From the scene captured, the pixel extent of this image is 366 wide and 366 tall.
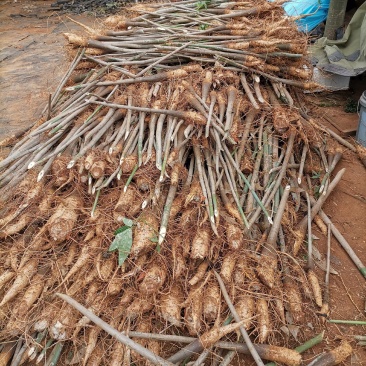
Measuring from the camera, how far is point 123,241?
2242mm

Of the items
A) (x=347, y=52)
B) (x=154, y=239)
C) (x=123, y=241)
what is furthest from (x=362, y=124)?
(x=123, y=241)

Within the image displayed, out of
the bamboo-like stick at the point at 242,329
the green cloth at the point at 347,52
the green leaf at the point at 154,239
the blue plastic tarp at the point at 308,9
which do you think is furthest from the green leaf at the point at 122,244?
the blue plastic tarp at the point at 308,9

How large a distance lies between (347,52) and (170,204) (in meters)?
3.72

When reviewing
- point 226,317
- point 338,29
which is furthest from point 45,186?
point 338,29

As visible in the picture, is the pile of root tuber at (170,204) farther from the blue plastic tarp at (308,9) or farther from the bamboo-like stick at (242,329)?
the blue plastic tarp at (308,9)

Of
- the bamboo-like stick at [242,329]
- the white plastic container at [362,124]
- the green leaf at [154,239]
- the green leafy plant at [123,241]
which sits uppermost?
the green leafy plant at [123,241]

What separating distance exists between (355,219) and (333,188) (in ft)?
0.99

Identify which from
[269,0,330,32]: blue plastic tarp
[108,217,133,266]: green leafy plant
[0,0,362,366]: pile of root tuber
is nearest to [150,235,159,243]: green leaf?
[0,0,362,366]: pile of root tuber

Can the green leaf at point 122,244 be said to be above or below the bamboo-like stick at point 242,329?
above

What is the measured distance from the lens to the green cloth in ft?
15.1

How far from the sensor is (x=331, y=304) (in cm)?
241

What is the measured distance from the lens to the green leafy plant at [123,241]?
2206 mm

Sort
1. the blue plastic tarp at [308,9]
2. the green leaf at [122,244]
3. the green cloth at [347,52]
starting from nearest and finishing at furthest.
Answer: the green leaf at [122,244] → the green cloth at [347,52] → the blue plastic tarp at [308,9]

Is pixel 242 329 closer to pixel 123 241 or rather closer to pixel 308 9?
pixel 123 241
